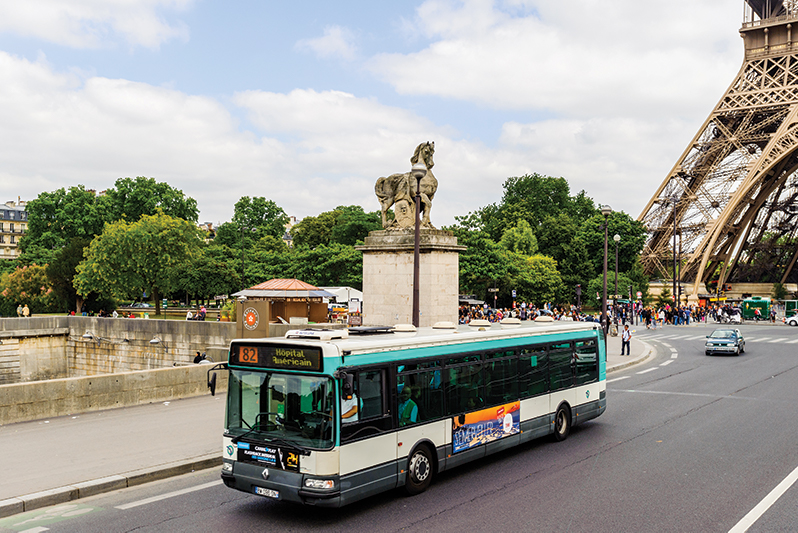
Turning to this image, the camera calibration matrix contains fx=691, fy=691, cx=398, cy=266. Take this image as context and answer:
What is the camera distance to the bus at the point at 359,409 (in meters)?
8.15

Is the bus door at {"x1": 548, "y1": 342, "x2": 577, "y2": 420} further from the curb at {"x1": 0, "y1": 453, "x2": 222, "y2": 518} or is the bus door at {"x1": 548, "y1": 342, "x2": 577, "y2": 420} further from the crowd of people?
the crowd of people

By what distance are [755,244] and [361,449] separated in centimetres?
8068

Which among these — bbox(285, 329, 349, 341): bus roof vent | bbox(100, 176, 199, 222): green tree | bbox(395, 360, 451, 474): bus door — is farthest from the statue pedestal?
bbox(100, 176, 199, 222): green tree

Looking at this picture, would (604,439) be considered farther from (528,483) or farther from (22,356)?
(22,356)

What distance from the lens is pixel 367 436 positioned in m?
8.48

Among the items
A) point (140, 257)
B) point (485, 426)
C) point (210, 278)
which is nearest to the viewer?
point (485, 426)

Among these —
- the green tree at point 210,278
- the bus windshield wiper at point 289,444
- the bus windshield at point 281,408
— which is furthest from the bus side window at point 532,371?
the green tree at point 210,278

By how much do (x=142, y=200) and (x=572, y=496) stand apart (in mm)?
76740

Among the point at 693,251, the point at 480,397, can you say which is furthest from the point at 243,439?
the point at 693,251

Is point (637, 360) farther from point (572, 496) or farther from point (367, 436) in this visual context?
point (367, 436)

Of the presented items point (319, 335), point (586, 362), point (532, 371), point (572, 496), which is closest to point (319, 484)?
point (319, 335)

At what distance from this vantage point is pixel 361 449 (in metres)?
8.40

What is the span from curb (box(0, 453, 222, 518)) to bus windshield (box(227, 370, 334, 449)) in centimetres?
227

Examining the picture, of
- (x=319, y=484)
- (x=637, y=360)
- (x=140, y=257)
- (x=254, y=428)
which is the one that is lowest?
(x=637, y=360)
